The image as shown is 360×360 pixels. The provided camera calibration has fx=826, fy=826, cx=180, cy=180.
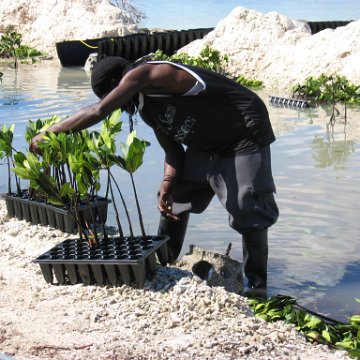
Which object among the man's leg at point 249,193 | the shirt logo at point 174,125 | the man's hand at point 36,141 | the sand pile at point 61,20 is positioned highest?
the sand pile at point 61,20

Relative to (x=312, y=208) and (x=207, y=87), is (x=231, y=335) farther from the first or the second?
(x=312, y=208)

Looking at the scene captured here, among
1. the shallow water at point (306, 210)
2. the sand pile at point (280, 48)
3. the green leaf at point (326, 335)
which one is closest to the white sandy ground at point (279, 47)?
the sand pile at point (280, 48)

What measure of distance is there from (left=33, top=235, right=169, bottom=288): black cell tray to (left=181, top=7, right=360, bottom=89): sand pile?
37.6ft

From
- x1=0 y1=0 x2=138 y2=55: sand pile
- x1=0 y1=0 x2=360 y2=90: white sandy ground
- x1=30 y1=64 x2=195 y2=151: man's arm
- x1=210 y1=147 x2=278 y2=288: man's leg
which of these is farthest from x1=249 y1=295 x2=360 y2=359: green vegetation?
x1=0 y1=0 x2=138 y2=55: sand pile

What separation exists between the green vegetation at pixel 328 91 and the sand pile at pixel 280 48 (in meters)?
0.71

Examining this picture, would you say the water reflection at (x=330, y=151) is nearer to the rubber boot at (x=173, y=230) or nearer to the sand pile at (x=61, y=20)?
the rubber boot at (x=173, y=230)

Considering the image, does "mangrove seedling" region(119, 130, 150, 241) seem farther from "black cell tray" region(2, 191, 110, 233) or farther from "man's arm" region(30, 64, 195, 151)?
"black cell tray" region(2, 191, 110, 233)

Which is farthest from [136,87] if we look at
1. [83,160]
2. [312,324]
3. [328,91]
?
[328,91]

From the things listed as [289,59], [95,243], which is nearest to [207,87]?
[95,243]

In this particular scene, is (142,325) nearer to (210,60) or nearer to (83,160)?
(83,160)

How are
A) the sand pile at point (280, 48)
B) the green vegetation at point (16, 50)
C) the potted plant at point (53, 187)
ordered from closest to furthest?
the potted plant at point (53, 187), the sand pile at point (280, 48), the green vegetation at point (16, 50)

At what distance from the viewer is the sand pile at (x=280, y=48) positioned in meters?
16.5

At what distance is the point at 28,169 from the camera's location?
5.12 metres

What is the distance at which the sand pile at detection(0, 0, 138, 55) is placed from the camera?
2758 cm
